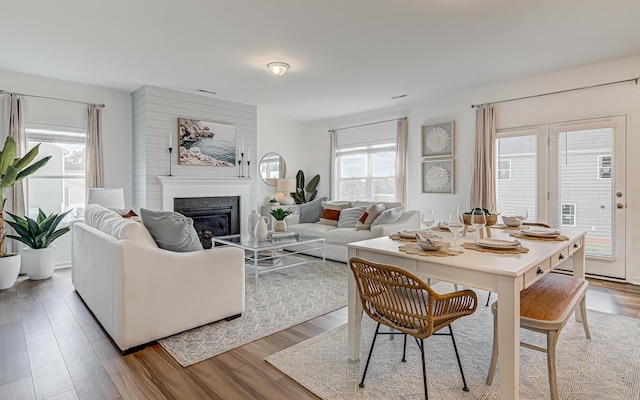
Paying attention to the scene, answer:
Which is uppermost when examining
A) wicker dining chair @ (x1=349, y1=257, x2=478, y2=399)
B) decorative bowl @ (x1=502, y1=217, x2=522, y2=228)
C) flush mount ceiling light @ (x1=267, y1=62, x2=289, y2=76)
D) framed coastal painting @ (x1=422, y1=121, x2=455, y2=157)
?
flush mount ceiling light @ (x1=267, y1=62, x2=289, y2=76)

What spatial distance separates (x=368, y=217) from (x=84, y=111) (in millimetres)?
4459

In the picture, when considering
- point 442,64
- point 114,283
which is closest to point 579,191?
point 442,64

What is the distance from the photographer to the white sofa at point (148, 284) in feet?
7.39

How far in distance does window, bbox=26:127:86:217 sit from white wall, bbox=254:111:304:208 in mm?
2995

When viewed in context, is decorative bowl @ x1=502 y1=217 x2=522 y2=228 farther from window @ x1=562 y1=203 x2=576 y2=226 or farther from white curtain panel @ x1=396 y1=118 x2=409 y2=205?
white curtain panel @ x1=396 y1=118 x2=409 y2=205

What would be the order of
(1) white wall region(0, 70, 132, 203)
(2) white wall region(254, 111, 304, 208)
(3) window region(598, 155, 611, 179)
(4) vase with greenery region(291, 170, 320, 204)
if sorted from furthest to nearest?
(4) vase with greenery region(291, 170, 320, 204), (2) white wall region(254, 111, 304, 208), (1) white wall region(0, 70, 132, 203), (3) window region(598, 155, 611, 179)

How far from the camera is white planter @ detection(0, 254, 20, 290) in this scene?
146 inches

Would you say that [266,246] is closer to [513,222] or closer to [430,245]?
[430,245]

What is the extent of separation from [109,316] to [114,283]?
1.09 feet

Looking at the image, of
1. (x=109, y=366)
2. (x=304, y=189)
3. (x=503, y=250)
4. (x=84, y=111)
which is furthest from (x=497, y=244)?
(x=304, y=189)

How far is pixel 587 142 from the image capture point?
13.5 ft

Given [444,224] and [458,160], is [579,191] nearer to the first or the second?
[458,160]

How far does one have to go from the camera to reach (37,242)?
163 inches

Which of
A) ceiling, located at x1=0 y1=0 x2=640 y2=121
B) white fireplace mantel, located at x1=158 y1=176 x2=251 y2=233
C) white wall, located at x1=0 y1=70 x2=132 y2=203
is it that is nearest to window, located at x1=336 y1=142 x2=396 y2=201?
ceiling, located at x1=0 y1=0 x2=640 y2=121
